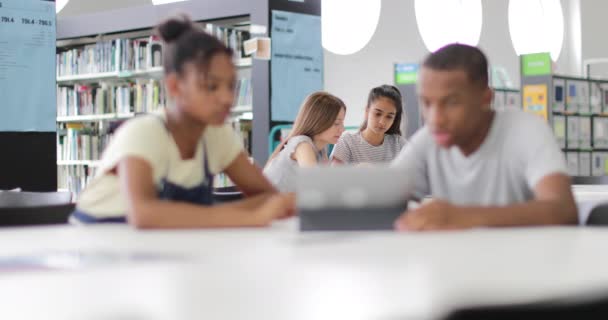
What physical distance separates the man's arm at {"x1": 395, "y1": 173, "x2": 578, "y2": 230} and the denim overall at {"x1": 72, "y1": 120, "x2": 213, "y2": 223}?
624 mm

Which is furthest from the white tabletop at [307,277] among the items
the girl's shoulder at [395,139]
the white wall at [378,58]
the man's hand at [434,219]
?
the white wall at [378,58]

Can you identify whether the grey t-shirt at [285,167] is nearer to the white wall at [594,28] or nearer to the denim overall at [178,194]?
the denim overall at [178,194]

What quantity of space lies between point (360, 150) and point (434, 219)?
9.50 feet

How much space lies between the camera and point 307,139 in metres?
Result: 4.01

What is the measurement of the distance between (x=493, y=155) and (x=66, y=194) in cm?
185

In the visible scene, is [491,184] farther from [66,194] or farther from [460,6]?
[460,6]

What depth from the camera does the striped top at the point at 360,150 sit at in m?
4.43

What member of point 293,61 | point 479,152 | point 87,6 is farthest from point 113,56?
point 479,152

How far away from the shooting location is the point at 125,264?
1.06 metres

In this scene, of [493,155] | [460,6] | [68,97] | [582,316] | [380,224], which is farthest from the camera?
[460,6]

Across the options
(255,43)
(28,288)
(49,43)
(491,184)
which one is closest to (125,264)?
(28,288)

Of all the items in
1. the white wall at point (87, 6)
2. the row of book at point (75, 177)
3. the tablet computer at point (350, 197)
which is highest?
the white wall at point (87, 6)

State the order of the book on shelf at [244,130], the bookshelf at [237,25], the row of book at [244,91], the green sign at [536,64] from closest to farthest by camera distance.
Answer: the bookshelf at [237,25] → the row of book at [244,91] → the book on shelf at [244,130] → the green sign at [536,64]

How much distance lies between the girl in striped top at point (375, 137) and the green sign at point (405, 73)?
480 centimetres
